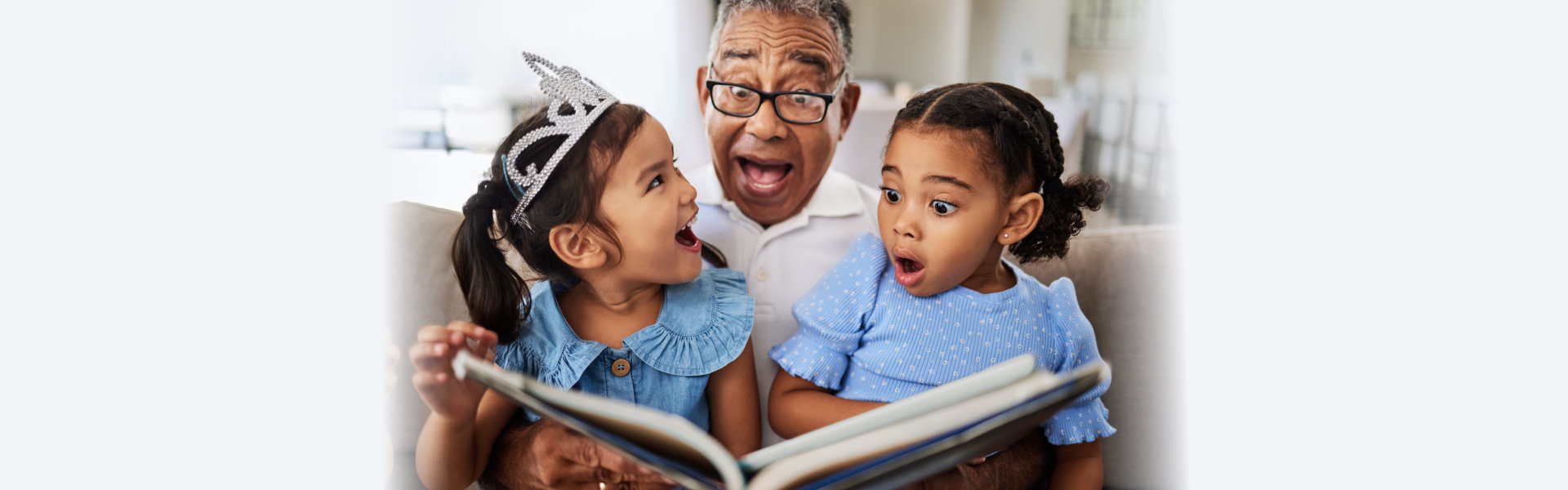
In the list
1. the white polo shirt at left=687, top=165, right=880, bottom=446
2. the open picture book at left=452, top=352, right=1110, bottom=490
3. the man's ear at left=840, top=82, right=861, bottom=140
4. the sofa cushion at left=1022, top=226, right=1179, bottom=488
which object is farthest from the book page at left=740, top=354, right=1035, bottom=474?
the man's ear at left=840, top=82, right=861, bottom=140

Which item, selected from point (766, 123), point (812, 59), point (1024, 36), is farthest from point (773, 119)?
point (1024, 36)

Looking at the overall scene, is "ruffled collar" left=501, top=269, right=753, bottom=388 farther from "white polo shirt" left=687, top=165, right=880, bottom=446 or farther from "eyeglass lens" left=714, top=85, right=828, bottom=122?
"eyeglass lens" left=714, top=85, right=828, bottom=122

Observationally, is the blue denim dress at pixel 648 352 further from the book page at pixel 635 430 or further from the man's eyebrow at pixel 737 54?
the man's eyebrow at pixel 737 54

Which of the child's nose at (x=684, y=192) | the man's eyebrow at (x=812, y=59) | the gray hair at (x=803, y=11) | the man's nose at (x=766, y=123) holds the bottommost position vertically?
the child's nose at (x=684, y=192)

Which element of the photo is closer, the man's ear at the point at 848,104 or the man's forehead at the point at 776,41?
the man's forehead at the point at 776,41

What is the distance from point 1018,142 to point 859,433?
485 millimetres

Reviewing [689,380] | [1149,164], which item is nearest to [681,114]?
[689,380]

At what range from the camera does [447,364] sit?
1123 mm

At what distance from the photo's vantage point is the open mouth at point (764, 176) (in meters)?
1.53

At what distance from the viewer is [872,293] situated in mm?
1281

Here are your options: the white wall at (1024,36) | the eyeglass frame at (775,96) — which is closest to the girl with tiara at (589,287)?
the eyeglass frame at (775,96)

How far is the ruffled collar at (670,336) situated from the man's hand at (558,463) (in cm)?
9

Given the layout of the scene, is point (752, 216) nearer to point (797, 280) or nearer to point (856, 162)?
point (797, 280)

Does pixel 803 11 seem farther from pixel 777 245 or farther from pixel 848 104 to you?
pixel 777 245
